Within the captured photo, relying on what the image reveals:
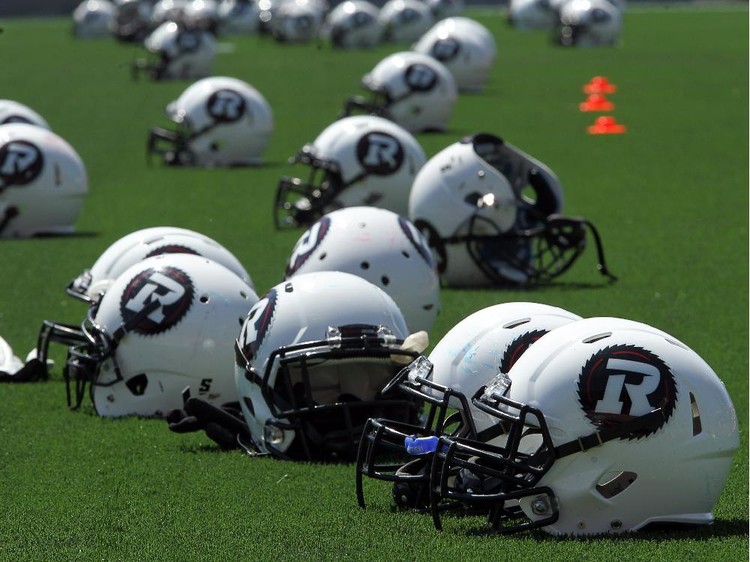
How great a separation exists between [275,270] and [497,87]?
18.3 m

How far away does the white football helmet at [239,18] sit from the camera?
47500 millimetres

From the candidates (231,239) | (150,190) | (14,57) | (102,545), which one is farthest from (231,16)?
(102,545)

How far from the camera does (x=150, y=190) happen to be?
750 inches

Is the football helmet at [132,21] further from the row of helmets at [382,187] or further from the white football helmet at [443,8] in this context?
the row of helmets at [382,187]

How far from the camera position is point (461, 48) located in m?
28.8

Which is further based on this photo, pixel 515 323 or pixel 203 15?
pixel 203 15

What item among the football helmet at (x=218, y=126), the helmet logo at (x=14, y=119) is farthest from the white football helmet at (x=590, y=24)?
the helmet logo at (x=14, y=119)

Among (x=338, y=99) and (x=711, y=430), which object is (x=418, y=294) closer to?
(x=711, y=430)

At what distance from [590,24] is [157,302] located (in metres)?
33.2

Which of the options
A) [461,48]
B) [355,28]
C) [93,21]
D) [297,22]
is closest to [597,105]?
[461,48]

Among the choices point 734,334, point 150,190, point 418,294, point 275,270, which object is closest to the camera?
point 418,294

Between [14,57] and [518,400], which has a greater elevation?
[518,400]

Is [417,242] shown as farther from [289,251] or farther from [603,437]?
[289,251]


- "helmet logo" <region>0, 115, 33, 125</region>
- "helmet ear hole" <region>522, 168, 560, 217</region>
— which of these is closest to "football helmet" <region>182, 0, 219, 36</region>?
"helmet logo" <region>0, 115, 33, 125</region>
